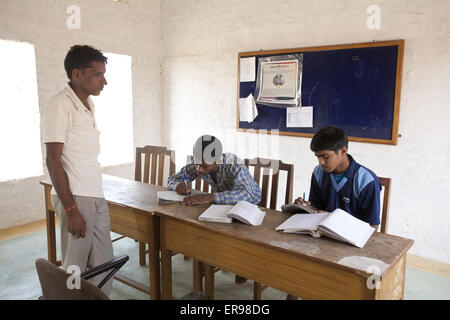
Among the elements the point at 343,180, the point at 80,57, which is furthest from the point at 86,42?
the point at 343,180

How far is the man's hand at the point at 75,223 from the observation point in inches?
64.5

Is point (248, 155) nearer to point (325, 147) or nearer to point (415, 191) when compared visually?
point (415, 191)

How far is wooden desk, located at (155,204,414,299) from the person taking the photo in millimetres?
1271

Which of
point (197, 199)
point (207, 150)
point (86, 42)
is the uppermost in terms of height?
point (86, 42)

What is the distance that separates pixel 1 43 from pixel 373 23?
3357 millimetres

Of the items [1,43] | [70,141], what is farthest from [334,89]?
[1,43]

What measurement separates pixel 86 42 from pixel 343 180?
130 inches

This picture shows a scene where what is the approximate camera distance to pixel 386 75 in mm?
2836

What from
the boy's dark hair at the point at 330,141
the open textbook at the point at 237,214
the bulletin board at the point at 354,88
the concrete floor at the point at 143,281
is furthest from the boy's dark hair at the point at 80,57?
the bulletin board at the point at 354,88

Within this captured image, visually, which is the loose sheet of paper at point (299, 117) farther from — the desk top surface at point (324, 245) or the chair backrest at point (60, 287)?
the chair backrest at point (60, 287)

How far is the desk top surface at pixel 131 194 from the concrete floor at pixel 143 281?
67cm

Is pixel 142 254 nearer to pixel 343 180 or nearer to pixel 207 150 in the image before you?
pixel 207 150

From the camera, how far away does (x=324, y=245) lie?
142 cm

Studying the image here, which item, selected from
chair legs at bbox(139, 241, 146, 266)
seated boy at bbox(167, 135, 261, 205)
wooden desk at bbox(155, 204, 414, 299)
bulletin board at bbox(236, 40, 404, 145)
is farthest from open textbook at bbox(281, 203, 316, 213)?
bulletin board at bbox(236, 40, 404, 145)
